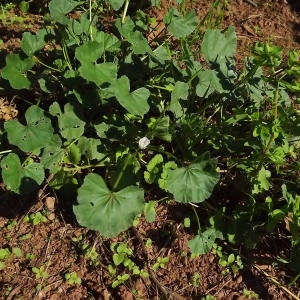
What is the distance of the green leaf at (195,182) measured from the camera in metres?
2.20

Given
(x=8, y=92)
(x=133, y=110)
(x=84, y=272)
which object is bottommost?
(x=84, y=272)

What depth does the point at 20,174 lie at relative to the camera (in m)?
2.32

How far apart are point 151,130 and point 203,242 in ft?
1.85

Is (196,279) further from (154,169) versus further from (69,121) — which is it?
(69,121)

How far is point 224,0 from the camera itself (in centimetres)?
330

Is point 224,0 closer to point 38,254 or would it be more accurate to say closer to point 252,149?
point 252,149

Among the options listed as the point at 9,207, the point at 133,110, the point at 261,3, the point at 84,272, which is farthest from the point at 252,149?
the point at 261,3

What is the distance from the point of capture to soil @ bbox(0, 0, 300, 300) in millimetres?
2297

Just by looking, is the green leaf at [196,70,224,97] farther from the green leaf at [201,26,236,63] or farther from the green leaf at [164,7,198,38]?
the green leaf at [164,7,198,38]

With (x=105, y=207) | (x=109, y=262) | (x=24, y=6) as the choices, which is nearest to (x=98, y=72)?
(x=105, y=207)

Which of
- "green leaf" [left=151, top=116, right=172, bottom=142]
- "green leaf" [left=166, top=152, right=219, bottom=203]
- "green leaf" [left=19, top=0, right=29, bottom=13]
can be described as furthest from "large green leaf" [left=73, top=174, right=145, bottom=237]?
"green leaf" [left=19, top=0, right=29, bottom=13]

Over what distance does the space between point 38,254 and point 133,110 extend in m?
0.79

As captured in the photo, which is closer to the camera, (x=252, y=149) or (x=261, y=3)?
(x=252, y=149)

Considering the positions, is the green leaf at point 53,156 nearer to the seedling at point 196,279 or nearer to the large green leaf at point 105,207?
the large green leaf at point 105,207
